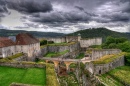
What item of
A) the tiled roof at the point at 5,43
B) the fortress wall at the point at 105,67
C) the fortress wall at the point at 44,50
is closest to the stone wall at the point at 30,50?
the tiled roof at the point at 5,43

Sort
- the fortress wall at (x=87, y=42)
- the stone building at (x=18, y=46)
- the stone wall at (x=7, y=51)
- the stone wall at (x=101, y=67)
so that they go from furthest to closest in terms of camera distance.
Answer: the fortress wall at (x=87, y=42), the stone building at (x=18, y=46), the stone wall at (x=7, y=51), the stone wall at (x=101, y=67)

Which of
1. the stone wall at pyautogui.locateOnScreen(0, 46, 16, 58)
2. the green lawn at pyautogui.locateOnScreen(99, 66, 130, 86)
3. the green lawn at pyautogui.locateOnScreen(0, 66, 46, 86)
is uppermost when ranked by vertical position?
the stone wall at pyautogui.locateOnScreen(0, 46, 16, 58)

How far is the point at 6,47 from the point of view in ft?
119

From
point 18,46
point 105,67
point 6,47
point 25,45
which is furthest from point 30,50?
point 105,67

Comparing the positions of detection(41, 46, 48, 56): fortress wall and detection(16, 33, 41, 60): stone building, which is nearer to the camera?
detection(16, 33, 41, 60): stone building

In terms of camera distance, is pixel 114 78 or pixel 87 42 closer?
pixel 114 78

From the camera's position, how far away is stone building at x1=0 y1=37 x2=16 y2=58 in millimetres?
34469

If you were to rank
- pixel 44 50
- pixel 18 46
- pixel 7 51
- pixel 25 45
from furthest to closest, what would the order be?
pixel 44 50
pixel 18 46
pixel 25 45
pixel 7 51

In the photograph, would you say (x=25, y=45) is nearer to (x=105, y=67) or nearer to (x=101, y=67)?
(x=101, y=67)

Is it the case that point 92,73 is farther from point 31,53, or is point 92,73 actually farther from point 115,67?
point 31,53

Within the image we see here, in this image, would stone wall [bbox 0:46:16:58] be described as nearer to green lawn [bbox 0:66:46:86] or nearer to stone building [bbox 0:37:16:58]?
stone building [bbox 0:37:16:58]

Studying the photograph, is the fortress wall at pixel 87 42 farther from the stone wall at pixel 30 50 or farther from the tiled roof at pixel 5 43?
the tiled roof at pixel 5 43

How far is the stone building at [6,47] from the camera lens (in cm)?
3447

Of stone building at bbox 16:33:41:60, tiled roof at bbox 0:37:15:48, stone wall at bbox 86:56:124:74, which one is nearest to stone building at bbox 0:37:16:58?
tiled roof at bbox 0:37:15:48
